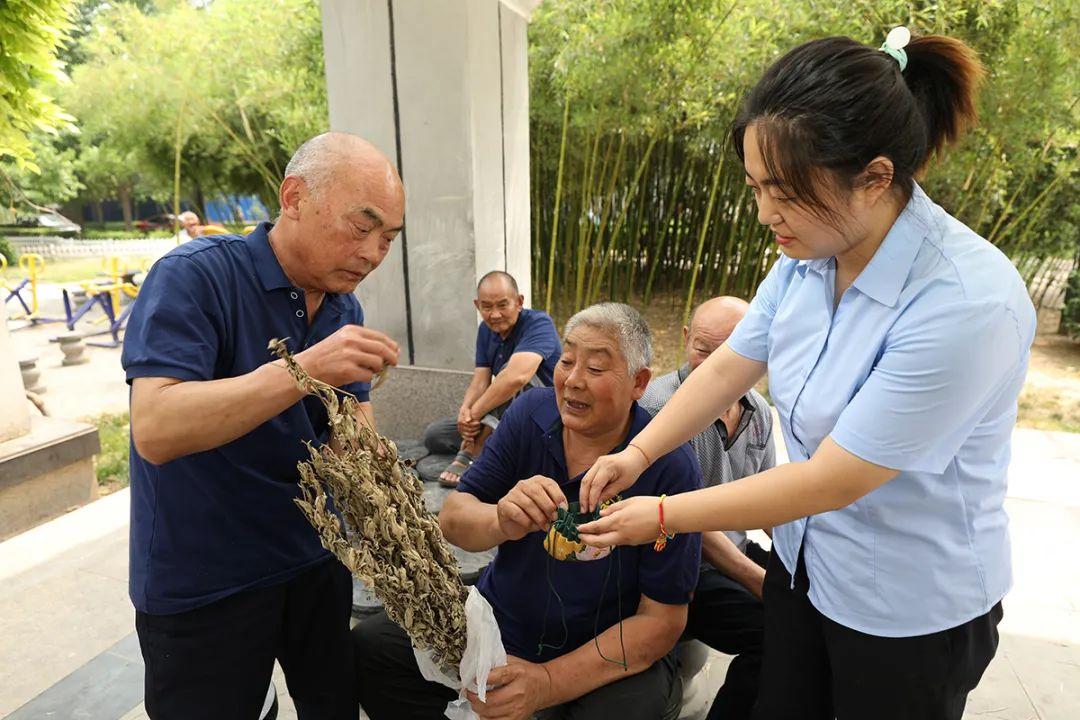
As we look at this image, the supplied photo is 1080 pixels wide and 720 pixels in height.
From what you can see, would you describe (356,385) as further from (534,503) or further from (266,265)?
(534,503)

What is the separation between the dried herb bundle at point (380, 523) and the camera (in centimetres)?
118

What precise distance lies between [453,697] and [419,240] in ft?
8.62

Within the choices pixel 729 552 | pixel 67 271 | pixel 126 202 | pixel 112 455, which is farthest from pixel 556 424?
pixel 126 202

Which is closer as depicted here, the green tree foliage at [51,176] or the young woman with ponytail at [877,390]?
the young woman with ponytail at [877,390]

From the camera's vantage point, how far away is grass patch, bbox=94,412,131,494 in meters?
4.96

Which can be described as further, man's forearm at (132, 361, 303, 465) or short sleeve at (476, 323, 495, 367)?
short sleeve at (476, 323, 495, 367)

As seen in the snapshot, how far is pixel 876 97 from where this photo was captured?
92 centimetres

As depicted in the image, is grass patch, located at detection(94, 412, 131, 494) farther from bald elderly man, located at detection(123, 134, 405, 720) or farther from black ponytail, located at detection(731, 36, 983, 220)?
black ponytail, located at detection(731, 36, 983, 220)

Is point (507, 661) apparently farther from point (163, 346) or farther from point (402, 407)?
point (402, 407)

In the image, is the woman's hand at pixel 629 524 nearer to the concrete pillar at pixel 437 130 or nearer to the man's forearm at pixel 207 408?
the man's forearm at pixel 207 408

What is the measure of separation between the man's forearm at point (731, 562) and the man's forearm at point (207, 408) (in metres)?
1.24

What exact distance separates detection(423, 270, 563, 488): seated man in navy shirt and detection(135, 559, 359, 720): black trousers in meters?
1.70

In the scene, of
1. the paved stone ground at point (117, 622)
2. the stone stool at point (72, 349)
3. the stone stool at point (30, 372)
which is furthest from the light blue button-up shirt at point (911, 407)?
the stone stool at point (72, 349)

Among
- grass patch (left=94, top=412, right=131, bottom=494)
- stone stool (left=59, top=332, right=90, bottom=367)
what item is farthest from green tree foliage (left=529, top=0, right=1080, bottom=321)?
stone stool (left=59, top=332, right=90, bottom=367)
